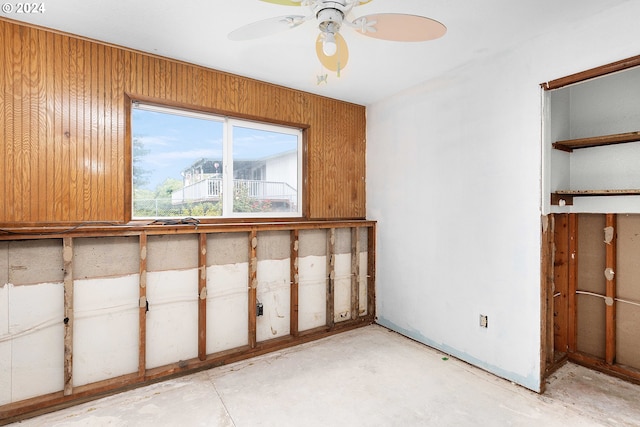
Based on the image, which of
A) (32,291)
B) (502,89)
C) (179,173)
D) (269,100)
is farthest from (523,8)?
(32,291)

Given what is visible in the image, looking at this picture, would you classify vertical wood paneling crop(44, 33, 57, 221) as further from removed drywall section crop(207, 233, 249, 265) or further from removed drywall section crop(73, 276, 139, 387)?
removed drywall section crop(207, 233, 249, 265)

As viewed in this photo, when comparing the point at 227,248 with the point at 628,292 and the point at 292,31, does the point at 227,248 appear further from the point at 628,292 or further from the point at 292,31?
the point at 628,292

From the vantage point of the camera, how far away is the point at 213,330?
2857 millimetres

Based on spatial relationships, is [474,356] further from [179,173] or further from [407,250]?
[179,173]

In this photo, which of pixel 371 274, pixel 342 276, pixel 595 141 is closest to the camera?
pixel 595 141

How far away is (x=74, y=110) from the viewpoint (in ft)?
7.77

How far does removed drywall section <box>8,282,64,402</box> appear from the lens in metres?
2.13

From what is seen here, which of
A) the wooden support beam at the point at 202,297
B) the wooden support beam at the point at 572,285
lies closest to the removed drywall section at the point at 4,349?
the wooden support beam at the point at 202,297

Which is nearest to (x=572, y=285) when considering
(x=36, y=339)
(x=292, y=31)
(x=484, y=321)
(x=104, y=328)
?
(x=484, y=321)

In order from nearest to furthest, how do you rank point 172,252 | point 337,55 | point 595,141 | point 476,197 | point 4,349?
1. point 337,55
2. point 4,349
3. point 595,141
4. point 172,252
5. point 476,197

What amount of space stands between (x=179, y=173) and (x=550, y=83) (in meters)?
3.06

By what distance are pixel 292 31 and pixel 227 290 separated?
7.26ft

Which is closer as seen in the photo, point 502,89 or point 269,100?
point 502,89

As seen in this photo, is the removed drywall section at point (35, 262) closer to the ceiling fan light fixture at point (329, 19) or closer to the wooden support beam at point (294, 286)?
the wooden support beam at point (294, 286)
